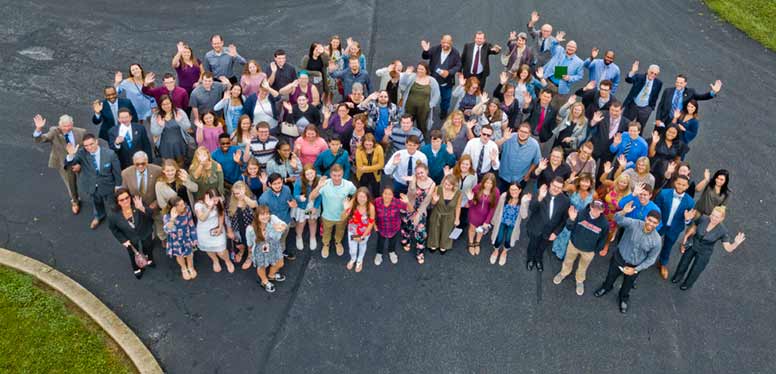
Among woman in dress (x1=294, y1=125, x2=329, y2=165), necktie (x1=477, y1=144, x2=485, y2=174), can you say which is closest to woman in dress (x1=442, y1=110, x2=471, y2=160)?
necktie (x1=477, y1=144, x2=485, y2=174)

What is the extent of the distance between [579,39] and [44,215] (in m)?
14.0

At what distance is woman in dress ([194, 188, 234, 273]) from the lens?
8555 millimetres

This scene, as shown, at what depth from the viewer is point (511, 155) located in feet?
33.0

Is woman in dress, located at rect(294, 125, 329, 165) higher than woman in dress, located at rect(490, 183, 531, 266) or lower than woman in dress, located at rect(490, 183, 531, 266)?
higher

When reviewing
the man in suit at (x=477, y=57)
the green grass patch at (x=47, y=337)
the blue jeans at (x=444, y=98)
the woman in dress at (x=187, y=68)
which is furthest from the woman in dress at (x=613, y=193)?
the woman in dress at (x=187, y=68)

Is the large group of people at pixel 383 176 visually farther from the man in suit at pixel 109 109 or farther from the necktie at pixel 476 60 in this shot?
the necktie at pixel 476 60

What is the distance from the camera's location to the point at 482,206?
947cm

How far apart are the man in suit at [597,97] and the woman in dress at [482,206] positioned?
10.7 feet

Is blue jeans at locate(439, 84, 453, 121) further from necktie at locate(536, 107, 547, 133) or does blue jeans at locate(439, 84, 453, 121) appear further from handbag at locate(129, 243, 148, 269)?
handbag at locate(129, 243, 148, 269)

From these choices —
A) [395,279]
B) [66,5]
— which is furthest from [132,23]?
[395,279]

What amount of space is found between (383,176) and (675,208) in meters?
5.18

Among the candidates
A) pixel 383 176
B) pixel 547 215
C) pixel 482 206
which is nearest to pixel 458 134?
pixel 482 206

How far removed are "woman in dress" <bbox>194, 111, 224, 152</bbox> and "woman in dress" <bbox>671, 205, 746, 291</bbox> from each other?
7859 mm

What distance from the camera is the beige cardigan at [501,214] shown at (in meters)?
9.34
